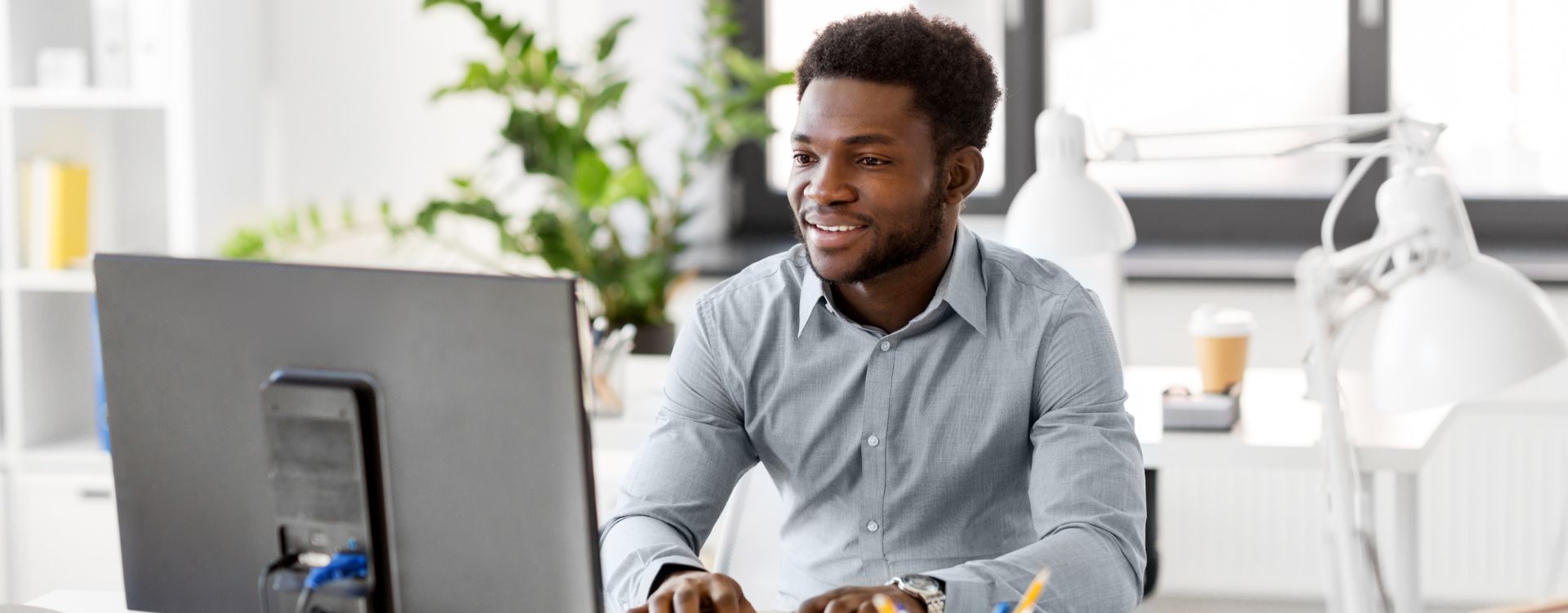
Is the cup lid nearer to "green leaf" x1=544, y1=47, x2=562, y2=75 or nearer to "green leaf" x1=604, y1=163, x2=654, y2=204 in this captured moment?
"green leaf" x1=604, y1=163, x2=654, y2=204

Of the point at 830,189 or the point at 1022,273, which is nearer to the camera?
the point at 830,189

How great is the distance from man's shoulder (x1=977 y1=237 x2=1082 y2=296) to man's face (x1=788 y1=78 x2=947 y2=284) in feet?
0.43

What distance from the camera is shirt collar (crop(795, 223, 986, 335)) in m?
1.58

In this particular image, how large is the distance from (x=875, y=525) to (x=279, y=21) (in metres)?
2.41

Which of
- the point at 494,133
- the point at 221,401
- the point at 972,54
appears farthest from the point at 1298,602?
the point at 221,401

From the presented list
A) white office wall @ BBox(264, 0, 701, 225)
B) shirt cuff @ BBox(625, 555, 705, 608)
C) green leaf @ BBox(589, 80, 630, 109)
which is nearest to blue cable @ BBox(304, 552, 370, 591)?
shirt cuff @ BBox(625, 555, 705, 608)

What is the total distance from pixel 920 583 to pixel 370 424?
1.62ft

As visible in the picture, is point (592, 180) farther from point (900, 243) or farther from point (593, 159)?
point (900, 243)

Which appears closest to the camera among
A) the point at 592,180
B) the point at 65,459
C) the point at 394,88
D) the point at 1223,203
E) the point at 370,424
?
the point at 370,424

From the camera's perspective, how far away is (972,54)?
157 centimetres

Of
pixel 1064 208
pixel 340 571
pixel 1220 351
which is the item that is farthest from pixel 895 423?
pixel 1220 351

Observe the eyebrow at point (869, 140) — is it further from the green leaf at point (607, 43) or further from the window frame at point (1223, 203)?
the window frame at point (1223, 203)

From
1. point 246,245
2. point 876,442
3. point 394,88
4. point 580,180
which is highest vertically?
point 394,88

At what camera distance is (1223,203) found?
368 cm
